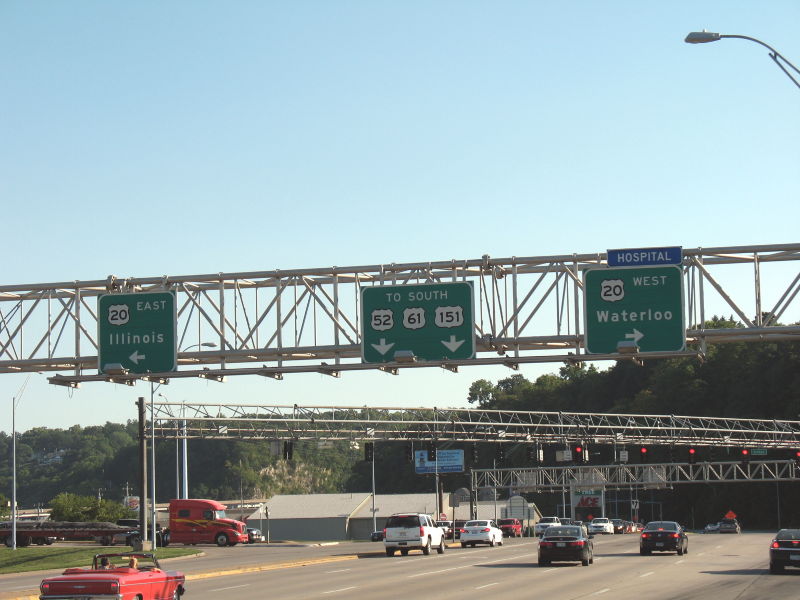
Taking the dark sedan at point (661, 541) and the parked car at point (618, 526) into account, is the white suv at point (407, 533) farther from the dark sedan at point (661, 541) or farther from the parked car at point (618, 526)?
the parked car at point (618, 526)

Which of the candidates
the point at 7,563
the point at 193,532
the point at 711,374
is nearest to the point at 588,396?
the point at 711,374

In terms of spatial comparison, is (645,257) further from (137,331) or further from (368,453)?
(368,453)

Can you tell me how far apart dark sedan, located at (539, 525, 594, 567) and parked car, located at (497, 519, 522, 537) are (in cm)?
5340

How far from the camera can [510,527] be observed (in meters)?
92.9

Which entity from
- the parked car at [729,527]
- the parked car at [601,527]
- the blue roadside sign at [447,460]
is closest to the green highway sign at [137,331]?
the parked car at [601,527]

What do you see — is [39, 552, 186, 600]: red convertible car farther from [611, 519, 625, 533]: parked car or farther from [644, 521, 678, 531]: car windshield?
[611, 519, 625, 533]: parked car

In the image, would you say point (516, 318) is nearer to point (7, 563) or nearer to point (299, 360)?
point (299, 360)

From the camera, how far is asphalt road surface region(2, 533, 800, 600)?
27.5m

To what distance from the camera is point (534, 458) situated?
82.2 metres

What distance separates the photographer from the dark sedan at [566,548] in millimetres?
39500

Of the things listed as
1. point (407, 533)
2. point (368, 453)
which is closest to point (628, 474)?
point (368, 453)

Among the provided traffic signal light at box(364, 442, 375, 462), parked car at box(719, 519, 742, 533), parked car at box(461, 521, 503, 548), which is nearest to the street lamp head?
parked car at box(461, 521, 503, 548)

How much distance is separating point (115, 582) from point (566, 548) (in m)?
22.2

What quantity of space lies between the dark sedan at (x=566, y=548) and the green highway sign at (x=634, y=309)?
11.9 meters
